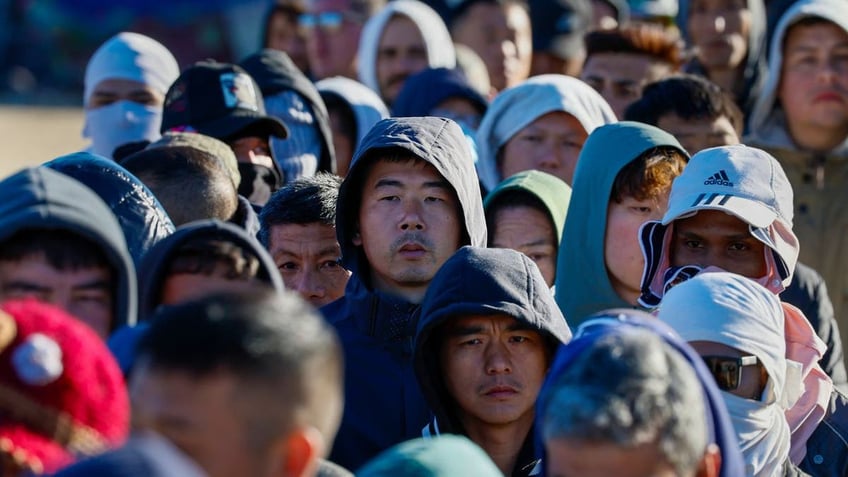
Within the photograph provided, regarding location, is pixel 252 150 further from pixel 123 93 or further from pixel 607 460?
pixel 607 460

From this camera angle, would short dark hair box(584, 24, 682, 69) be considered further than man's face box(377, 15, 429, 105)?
No

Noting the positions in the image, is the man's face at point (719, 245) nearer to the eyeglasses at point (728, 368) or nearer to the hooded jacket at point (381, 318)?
the hooded jacket at point (381, 318)

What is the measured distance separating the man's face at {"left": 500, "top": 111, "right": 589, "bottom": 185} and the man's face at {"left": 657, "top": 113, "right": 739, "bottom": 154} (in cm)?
45

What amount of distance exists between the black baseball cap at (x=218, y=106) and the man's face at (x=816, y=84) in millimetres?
2526

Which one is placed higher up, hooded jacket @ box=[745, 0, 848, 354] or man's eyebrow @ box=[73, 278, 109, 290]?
man's eyebrow @ box=[73, 278, 109, 290]

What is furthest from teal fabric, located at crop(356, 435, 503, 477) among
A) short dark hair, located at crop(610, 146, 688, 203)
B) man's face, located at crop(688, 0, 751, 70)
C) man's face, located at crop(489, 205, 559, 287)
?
man's face, located at crop(688, 0, 751, 70)

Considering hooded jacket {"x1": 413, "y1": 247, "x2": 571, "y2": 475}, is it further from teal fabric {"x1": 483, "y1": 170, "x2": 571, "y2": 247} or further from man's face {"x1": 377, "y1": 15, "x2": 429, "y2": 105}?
man's face {"x1": 377, "y1": 15, "x2": 429, "y2": 105}

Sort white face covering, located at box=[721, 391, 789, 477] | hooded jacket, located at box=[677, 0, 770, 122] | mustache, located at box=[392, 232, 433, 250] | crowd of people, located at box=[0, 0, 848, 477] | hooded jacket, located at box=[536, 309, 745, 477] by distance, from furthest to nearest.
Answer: hooded jacket, located at box=[677, 0, 770, 122] < mustache, located at box=[392, 232, 433, 250] < white face covering, located at box=[721, 391, 789, 477] < hooded jacket, located at box=[536, 309, 745, 477] < crowd of people, located at box=[0, 0, 848, 477]

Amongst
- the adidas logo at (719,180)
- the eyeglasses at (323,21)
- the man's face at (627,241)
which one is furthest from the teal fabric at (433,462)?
the eyeglasses at (323,21)

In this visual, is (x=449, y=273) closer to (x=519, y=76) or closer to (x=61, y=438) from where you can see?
(x=61, y=438)

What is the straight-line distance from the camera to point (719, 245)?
546 cm

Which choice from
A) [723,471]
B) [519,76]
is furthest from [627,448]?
[519,76]

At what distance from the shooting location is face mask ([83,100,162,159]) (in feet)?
24.9

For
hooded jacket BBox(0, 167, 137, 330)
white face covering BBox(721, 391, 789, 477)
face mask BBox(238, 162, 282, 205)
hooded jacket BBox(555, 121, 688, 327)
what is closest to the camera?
hooded jacket BBox(0, 167, 137, 330)
